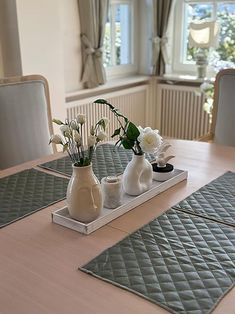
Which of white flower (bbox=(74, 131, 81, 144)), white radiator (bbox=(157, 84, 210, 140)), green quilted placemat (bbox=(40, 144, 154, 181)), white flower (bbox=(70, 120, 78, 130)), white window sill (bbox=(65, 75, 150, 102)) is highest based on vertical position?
white flower (bbox=(70, 120, 78, 130))

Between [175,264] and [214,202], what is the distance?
1.43ft

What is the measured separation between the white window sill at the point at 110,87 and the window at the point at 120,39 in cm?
14

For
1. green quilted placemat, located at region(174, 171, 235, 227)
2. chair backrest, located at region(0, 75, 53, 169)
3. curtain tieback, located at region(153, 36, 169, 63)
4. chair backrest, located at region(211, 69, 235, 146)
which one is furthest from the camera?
curtain tieback, located at region(153, 36, 169, 63)

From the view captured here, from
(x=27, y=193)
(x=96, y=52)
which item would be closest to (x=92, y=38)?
(x=96, y=52)

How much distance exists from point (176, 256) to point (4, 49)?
2330 millimetres

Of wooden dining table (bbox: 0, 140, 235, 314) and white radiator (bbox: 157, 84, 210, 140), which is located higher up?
wooden dining table (bbox: 0, 140, 235, 314)

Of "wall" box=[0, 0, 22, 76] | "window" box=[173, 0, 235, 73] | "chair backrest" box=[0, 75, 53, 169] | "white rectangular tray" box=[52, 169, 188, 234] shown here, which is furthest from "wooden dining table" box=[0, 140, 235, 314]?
"window" box=[173, 0, 235, 73]

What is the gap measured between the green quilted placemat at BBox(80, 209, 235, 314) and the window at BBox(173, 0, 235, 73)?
3025 mm

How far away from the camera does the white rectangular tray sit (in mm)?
1256

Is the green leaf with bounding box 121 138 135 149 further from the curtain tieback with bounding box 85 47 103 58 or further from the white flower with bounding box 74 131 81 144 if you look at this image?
the curtain tieback with bounding box 85 47 103 58

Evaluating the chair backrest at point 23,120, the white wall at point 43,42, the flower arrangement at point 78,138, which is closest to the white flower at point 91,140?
the flower arrangement at point 78,138

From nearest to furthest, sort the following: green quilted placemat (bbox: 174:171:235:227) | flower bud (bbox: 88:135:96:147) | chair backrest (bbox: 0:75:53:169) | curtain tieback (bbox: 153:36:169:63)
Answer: flower bud (bbox: 88:135:96:147)
green quilted placemat (bbox: 174:171:235:227)
chair backrest (bbox: 0:75:53:169)
curtain tieback (bbox: 153:36:169:63)

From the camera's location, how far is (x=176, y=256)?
111cm

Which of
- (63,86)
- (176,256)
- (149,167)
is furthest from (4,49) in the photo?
(176,256)
